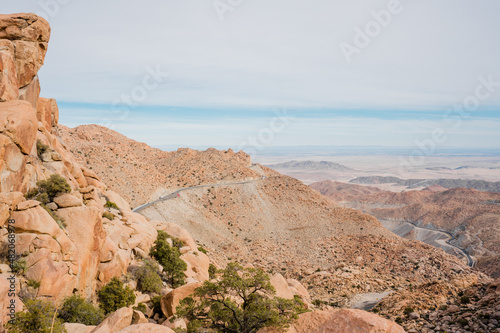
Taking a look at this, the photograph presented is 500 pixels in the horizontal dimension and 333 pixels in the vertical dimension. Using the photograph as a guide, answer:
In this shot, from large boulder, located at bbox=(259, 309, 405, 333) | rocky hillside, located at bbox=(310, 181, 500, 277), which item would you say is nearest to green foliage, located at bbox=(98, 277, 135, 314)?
large boulder, located at bbox=(259, 309, 405, 333)

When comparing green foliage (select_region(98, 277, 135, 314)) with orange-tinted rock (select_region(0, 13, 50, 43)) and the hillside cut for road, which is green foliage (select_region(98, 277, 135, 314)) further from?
the hillside cut for road

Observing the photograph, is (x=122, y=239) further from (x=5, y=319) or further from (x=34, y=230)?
(x=5, y=319)

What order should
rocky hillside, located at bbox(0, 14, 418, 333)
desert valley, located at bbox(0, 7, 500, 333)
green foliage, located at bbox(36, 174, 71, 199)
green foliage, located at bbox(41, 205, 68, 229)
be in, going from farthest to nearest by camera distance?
green foliage, located at bbox(36, 174, 71, 199)
green foliage, located at bbox(41, 205, 68, 229)
desert valley, located at bbox(0, 7, 500, 333)
rocky hillside, located at bbox(0, 14, 418, 333)

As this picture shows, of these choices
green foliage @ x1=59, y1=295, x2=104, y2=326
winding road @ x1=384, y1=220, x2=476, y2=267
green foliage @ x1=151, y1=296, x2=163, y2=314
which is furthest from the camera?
winding road @ x1=384, y1=220, x2=476, y2=267

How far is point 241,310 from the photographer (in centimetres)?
1847

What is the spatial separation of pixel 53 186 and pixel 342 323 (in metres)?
20.9

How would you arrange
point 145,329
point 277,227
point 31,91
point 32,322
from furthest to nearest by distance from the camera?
point 277,227 → point 31,91 → point 32,322 → point 145,329

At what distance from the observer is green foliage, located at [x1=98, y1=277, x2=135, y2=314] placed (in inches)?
887

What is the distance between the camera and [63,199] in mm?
22734

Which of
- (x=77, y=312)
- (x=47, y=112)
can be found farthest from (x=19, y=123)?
(x=47, y=112)

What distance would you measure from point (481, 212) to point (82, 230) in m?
136

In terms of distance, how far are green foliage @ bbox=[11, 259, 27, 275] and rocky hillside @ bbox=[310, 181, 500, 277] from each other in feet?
248

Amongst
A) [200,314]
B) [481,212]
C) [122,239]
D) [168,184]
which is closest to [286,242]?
[168,184]

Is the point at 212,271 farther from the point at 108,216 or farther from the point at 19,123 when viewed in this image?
the point at 19,123
